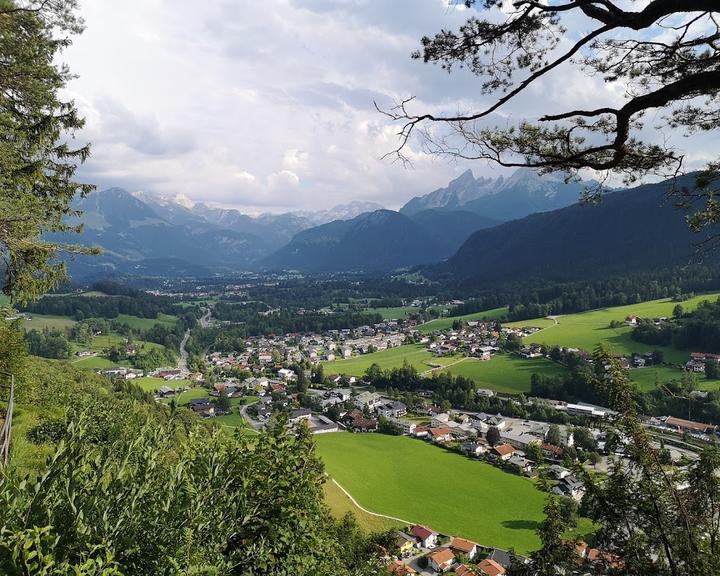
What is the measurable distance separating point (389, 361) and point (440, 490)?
157 ft

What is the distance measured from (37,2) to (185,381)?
72.8 metres

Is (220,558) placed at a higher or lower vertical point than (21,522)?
lower

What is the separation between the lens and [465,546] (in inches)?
1120

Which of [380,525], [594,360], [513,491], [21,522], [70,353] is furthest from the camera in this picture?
[70,353]

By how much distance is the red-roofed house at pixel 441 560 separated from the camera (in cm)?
2581

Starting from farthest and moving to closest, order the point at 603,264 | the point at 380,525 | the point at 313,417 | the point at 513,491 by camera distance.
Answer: the point at 603,264 < the point at 313,417 < the point at 513,491 < the point at 380,525

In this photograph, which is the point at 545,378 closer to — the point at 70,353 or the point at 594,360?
the point at 594,360

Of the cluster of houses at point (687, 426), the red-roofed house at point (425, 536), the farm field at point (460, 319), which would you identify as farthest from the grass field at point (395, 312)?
the red-roofed house at point (425, 536)

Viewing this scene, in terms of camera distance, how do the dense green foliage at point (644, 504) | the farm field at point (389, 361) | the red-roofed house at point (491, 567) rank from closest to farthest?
the dense green foliage at point (644, 504) < the red-roofed house at point (491, 567) < the farm field at point (389, 361)

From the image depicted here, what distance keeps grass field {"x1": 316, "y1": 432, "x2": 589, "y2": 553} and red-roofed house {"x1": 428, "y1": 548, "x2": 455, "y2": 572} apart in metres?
4.56

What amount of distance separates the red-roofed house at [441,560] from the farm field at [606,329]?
54.2 meters

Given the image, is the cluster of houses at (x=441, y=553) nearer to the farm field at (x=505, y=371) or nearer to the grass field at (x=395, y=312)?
the farm field at (x=505, y=371)

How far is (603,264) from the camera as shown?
16488 cm

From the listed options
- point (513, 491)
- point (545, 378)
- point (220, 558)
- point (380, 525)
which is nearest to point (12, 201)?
point (220, 558)
